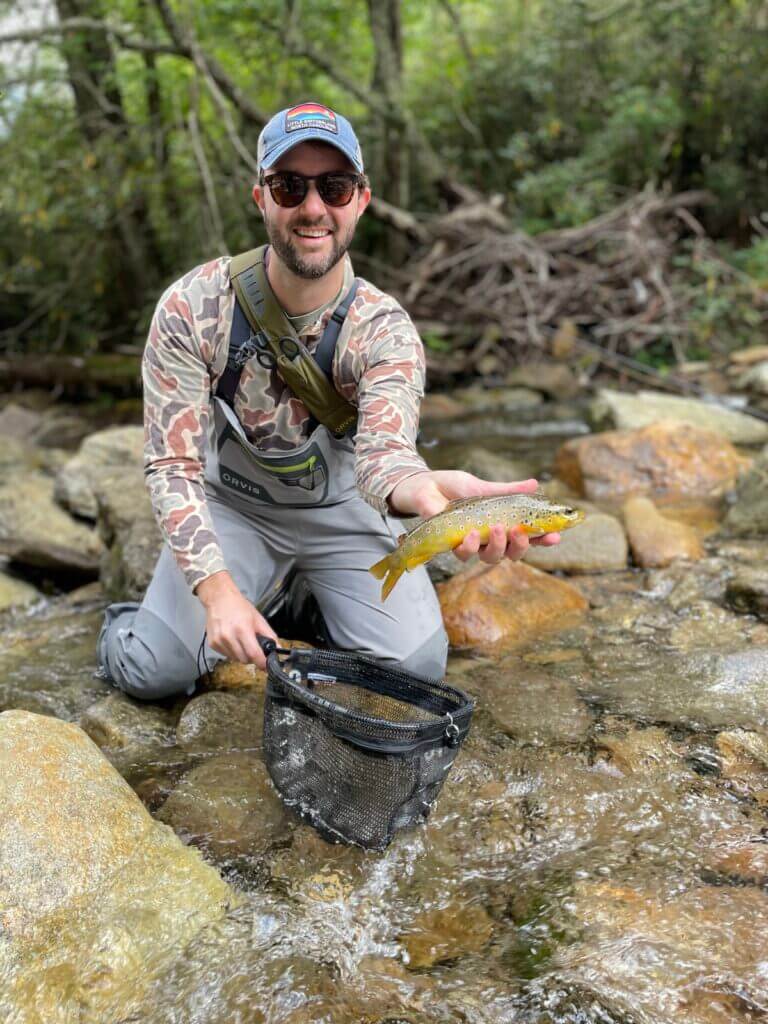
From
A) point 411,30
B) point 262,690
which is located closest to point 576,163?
point 411,30

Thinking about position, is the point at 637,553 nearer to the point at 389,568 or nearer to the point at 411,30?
the point at 389,568

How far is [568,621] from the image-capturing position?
4.27 metres

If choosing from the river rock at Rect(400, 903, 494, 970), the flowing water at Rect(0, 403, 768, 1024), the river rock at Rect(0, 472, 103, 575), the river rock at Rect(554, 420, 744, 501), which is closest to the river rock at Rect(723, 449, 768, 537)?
the river rock at Rect(554, 420, 744, 501)

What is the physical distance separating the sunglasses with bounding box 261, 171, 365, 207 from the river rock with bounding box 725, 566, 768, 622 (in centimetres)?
264

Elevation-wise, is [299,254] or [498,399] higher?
[299,254]

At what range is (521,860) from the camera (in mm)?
2605

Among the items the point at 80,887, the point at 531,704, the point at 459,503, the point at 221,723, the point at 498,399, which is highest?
the point at 459,503

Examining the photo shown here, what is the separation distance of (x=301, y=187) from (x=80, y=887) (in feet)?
7.55

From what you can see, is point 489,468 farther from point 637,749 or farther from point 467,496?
point 467,496

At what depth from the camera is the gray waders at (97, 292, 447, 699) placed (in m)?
3.39

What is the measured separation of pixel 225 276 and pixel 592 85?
1257 cm

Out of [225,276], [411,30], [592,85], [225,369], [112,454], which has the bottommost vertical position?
[112,454]

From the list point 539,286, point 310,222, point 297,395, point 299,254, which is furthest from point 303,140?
point 539,286

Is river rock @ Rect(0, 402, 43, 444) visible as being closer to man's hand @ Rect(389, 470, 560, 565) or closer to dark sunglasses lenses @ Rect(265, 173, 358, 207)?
dark sunglasses lenses @ Rect(265, 173, 358, 207)
